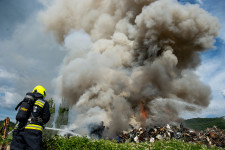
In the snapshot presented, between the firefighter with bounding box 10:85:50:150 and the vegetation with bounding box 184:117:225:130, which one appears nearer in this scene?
the firefighter with bounding box 10:85:50:150

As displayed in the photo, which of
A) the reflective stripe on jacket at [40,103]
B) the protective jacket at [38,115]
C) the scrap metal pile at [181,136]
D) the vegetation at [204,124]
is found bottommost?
the scrap metal pile at [181,136]

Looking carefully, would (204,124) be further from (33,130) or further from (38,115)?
(33,130)

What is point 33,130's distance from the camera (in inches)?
182

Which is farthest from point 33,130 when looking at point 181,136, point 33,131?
point 181,136

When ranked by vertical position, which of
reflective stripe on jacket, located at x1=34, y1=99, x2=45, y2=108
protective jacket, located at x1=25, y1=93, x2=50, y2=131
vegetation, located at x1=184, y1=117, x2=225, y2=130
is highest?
vegetation, located at x1=184, y1=117, x2=225, y2=130

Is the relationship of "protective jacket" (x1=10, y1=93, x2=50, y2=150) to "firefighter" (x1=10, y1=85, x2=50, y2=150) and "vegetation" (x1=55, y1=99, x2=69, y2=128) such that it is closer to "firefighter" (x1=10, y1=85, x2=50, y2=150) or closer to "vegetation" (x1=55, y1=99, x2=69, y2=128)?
"firefighter" (x1=10, y1=85, x2=50, y2=150)

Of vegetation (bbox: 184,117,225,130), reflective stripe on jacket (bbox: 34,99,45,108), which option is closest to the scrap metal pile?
reflective stripe on jacket (bbox: 34,99,45,108)

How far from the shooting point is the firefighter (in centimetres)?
450

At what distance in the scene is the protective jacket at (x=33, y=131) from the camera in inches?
177

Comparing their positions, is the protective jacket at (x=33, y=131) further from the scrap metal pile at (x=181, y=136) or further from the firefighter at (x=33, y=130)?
the scrap metal pile at (x=181, y=136)

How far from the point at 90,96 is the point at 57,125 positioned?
6.06m

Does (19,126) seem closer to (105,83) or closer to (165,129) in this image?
(165,129)

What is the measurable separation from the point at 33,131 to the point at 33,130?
0.03 metres

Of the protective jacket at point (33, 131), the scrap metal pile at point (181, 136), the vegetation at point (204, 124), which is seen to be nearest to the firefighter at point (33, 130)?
the protective jacket at point (33, 131)
